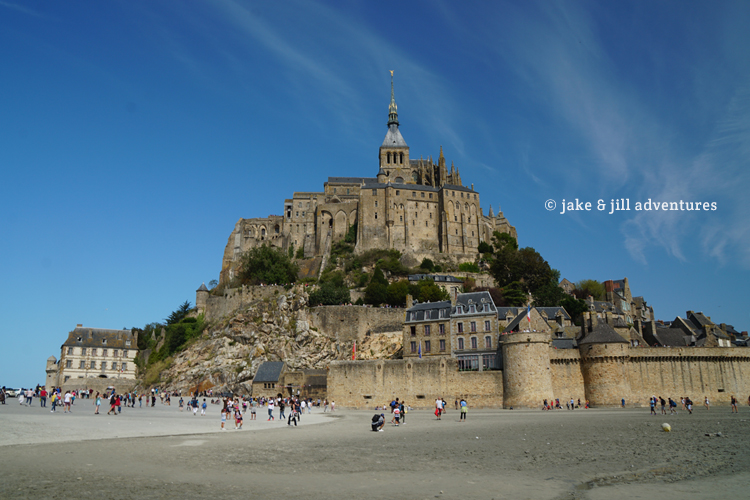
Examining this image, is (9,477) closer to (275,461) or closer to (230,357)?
(275,461)

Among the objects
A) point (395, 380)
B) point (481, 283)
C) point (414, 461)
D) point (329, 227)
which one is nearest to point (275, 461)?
point (414, 461)

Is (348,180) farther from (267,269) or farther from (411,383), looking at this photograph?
(411,383)

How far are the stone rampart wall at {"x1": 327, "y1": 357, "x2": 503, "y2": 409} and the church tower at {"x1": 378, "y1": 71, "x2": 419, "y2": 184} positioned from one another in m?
62.7

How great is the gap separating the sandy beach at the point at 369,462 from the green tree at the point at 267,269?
1998 inches

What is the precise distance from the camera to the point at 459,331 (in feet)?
158

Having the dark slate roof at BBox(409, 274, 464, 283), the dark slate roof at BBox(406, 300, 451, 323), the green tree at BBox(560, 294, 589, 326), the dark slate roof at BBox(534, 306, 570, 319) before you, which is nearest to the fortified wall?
the dark slate roof at BBox(406, 300, 451, 323)

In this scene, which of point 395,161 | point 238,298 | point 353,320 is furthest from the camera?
point 395,161

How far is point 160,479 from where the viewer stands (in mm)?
12383

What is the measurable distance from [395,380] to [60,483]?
113 feet

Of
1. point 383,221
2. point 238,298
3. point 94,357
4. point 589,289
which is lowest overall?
point 94,357

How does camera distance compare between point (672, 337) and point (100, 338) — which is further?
point (100, 338)

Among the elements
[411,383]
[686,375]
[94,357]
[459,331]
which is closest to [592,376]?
[686,375]

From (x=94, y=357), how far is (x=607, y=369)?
59.6 meters

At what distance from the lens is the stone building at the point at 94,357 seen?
231 feet
